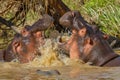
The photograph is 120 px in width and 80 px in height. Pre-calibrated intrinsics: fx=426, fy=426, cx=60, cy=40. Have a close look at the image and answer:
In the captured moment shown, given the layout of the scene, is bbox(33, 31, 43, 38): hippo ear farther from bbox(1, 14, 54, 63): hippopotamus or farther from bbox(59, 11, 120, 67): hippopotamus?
bbox(59, 11, 120, 67): hippopotamus

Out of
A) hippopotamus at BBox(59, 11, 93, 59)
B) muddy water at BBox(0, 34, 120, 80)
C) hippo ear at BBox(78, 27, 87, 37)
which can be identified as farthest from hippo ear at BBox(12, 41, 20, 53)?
hippo ear at BBox(78, 27, 87, 37)

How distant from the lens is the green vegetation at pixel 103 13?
1077 cm

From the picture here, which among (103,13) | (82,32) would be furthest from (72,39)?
(103,13)

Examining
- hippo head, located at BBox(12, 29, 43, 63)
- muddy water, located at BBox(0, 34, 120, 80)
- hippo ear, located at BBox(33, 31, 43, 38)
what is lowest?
muddy water, located at BBox(0, 34, 120, 80)

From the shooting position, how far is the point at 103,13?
1147 centimetres

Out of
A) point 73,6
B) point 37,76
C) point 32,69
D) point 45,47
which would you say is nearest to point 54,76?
point 37,76

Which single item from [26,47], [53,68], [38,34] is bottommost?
[53,68]

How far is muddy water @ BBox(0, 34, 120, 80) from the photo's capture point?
4941 millimetres

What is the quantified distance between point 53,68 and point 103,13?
233 inches

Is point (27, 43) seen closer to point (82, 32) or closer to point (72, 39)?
point (72, 39)

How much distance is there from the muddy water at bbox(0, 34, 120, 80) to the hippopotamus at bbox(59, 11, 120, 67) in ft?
0.46

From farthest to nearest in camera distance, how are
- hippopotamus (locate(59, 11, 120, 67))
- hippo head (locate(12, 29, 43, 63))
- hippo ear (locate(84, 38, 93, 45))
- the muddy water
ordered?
hippo head (locate(12, 29, 43, 63)), hippo ear (locate(84, 38, 93, 45)), hippopotamus (locate(59, 11, 120, 67)), the muddy water

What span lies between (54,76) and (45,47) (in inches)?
48.3

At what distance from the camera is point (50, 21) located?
6207mm
